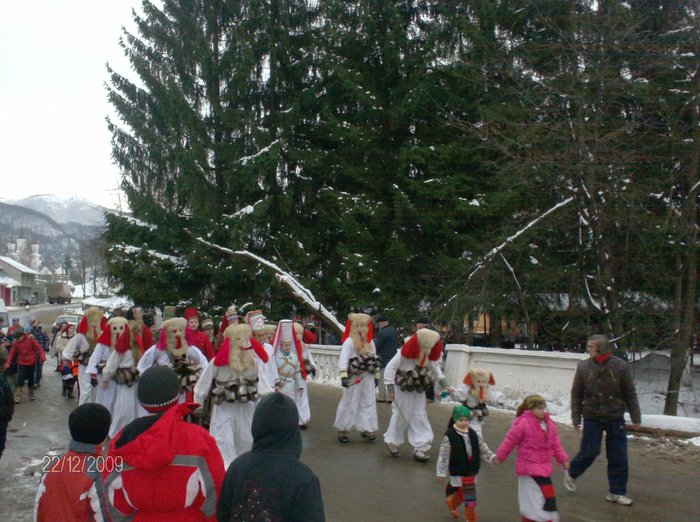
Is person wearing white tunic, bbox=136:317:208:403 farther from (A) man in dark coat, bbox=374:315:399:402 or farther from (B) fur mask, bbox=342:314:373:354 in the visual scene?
(A) man in dark coat, bbox=374:315:399:402

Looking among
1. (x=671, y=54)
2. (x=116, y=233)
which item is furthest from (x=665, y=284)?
(x=116, y=233)

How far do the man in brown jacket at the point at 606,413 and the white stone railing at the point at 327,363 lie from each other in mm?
11523

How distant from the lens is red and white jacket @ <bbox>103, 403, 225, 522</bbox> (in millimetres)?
3496

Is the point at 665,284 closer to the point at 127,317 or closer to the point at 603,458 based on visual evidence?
the point at 603,458

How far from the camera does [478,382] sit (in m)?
7.90

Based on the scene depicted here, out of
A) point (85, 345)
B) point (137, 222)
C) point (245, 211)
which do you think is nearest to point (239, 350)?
point (85, 345)

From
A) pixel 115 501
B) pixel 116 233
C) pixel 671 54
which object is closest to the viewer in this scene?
pixel 115 501

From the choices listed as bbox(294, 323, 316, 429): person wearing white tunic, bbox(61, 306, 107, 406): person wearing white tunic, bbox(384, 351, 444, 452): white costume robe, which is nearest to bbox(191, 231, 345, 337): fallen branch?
bbox(294, 323, 316, 429): person wearing white tunic

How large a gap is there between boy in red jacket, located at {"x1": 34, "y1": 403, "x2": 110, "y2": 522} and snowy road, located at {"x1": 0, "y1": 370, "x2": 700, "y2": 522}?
3472mm

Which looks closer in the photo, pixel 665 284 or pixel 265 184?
pixel 665 284

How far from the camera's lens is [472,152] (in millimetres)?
23031

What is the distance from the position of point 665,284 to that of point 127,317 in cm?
1331

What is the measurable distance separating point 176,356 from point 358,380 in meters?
2.82

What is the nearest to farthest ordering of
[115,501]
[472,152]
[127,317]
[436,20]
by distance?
[115,501]
[127,317]
[472,152]
[436,20]
